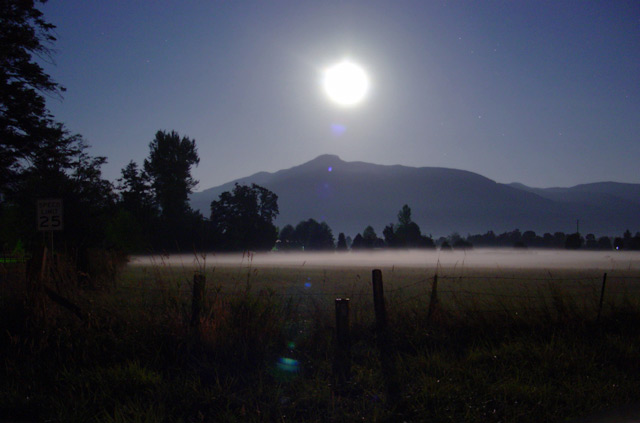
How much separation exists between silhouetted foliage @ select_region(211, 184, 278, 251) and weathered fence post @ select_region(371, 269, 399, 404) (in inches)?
3046

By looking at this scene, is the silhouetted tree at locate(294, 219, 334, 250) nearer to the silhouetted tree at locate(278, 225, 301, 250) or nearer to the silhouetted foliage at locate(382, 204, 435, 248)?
the silhouetted tree at locate(278, 225, 301, 250)

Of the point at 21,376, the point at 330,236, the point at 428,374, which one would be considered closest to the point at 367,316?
the point at 428,374

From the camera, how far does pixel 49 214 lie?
33.7ft

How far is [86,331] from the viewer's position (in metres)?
7.36

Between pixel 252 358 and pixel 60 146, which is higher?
pixel 60 146

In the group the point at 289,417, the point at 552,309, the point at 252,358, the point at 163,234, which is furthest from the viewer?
the point at 163,234

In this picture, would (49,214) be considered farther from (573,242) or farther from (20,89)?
(573,242)

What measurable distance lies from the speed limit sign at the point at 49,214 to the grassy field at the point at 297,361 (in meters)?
1.56

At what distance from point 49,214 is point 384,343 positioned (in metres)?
8.10

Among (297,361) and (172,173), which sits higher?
(172,173)

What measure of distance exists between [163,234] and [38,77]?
47146 mm

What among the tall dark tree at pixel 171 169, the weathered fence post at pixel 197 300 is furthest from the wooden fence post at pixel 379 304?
the tall dark tree at pixel 171 169

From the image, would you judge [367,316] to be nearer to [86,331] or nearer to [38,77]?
[86,331]

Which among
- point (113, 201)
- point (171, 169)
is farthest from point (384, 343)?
point (171, 169)
